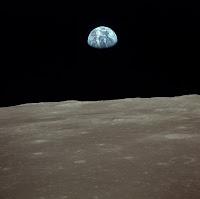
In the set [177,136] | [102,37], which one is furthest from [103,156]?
[102,37]

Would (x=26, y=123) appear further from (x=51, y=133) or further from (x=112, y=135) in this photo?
(x=112, y=135)

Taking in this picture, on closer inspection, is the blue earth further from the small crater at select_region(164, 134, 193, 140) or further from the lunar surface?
the small crater at select_region(164, 134, 193, 140)

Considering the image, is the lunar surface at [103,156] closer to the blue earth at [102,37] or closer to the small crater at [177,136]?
the small crater at [177,136]

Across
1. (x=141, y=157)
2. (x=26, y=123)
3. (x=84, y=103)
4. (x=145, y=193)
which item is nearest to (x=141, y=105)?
(x=84, y=103)

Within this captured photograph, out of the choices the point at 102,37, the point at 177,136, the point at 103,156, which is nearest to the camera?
the point at 103,156

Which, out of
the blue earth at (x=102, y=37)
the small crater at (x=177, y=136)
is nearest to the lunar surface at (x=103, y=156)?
the small crater at (x=177, y=136)

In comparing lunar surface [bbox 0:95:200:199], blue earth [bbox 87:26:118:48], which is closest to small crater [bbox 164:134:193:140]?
lunar surface [bbox 0:95:200:199]

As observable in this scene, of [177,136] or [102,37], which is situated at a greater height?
[102,37]

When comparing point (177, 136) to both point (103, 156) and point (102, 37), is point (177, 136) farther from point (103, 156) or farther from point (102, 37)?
point (102, 37)
